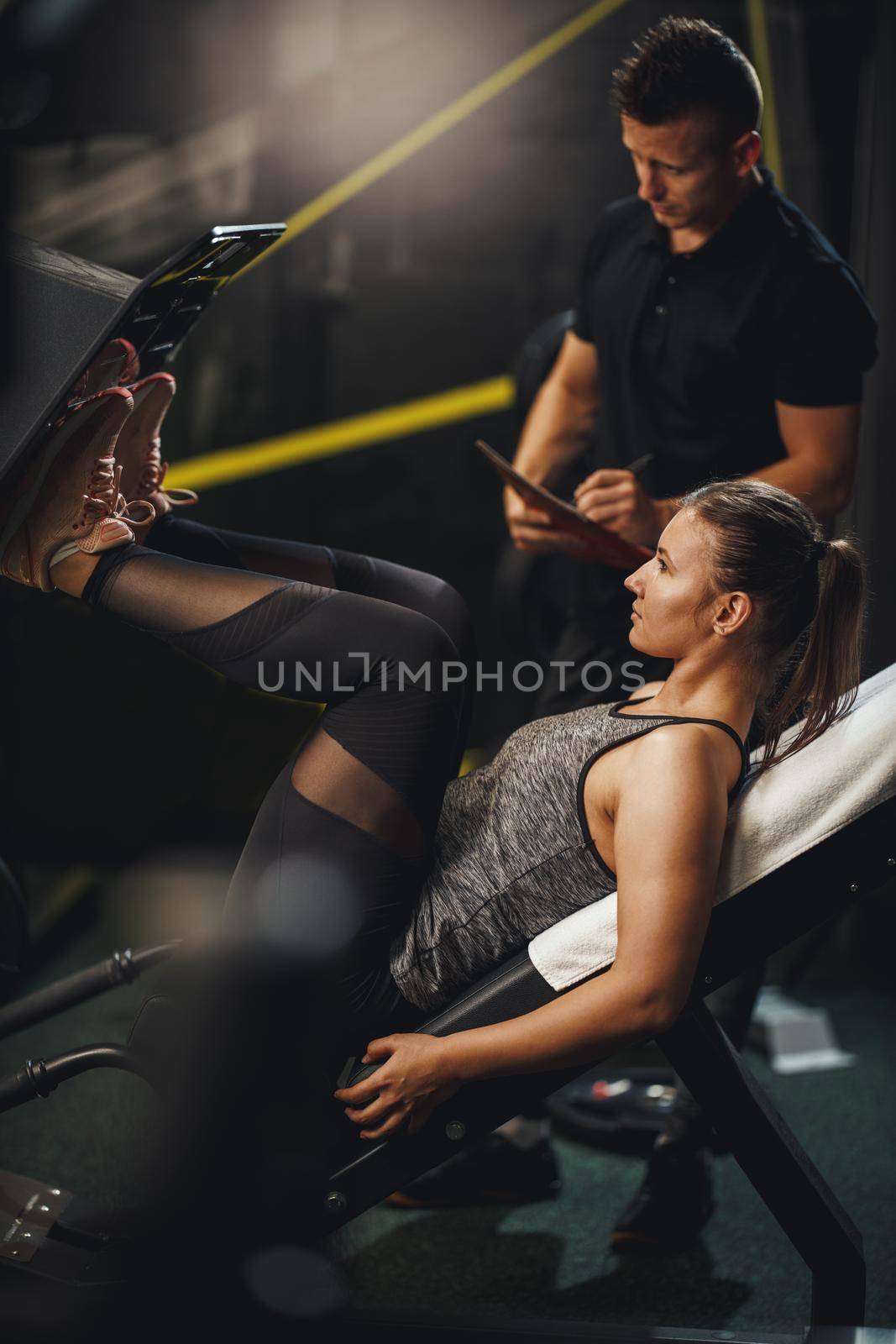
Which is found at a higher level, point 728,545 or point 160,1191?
point 728,545

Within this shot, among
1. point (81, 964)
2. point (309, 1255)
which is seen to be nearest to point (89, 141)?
point (81, 964)

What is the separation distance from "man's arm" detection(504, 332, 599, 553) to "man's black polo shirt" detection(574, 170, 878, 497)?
0.21 ft

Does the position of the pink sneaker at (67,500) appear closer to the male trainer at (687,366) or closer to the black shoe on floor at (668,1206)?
the male trainer at (687,366)

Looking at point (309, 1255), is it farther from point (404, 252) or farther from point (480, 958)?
point (404, 252)

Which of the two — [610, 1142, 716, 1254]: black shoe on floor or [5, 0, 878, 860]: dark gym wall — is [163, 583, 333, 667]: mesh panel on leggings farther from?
[5, 0, 878, 860]: dark gym wall

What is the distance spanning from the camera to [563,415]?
2.01 m

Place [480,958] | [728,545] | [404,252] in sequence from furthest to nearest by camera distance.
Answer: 1. [404,252]
2. [480,958]
3. [728,545]

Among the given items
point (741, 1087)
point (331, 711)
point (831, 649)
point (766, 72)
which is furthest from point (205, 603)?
point (766, 72)

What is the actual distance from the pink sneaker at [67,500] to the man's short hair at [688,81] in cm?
85

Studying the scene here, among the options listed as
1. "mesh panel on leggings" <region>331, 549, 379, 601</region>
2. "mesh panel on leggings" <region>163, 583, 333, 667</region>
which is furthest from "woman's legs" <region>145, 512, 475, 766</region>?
"mesh panel on leggings" <region>163, 583, 333, 667</region>

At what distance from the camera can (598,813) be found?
115 centimetres

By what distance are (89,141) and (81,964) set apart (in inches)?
78.7

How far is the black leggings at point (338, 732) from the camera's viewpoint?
3.71ft

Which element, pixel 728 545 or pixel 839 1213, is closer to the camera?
pixel 728 545
